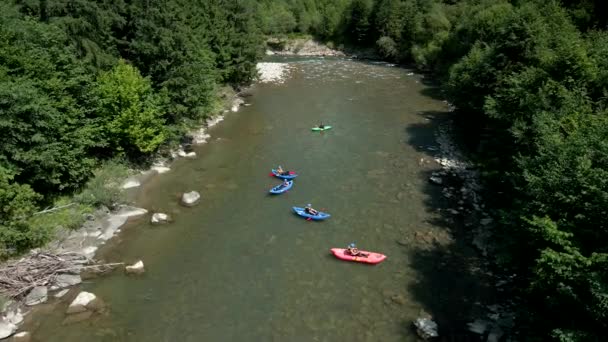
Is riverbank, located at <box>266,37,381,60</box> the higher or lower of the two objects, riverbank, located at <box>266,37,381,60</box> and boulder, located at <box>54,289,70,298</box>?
the higher

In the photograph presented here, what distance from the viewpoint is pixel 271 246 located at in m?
22.0

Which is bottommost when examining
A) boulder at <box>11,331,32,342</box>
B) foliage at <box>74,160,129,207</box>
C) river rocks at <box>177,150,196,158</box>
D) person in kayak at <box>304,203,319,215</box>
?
boulder at <box>11,331,32,342</box>

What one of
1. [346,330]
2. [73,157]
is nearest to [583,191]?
[346,330]

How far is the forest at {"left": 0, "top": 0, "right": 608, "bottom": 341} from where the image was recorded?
1320 centimetres

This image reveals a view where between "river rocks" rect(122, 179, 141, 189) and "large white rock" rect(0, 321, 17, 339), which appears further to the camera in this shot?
"river rocks" rect(122, 179, 141, 189)

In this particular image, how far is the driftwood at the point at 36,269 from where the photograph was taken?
56.2 ft

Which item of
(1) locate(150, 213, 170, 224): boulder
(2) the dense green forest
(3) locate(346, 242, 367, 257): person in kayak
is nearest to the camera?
(2) the dense green forest

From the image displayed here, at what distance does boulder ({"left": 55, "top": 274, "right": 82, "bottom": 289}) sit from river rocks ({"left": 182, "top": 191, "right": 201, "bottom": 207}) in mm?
7857

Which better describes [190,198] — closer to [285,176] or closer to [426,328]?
[285,176]

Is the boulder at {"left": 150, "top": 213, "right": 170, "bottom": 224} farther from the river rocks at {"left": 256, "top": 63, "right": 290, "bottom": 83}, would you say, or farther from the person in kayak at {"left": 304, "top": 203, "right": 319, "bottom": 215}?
the river rocks at {"left": 256, "top": 63, "right": 290, "bottom": 83}

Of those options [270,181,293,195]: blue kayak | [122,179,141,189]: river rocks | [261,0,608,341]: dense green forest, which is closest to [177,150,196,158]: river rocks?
[122,179,141,189]: river rocks

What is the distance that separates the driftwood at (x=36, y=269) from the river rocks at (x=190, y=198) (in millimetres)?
6438

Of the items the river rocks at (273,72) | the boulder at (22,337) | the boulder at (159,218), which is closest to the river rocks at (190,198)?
the boulder at (159,218)

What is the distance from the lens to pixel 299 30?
105 metres
